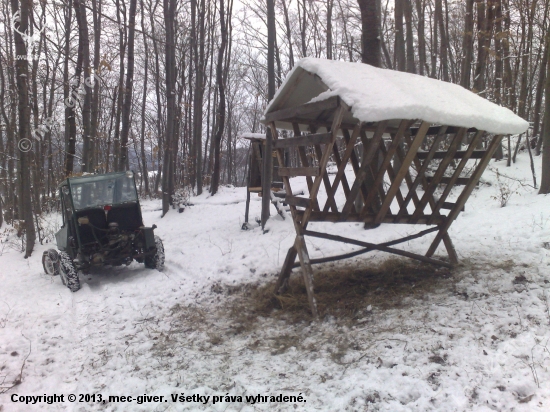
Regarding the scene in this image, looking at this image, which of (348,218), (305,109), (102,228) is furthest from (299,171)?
(102,228)

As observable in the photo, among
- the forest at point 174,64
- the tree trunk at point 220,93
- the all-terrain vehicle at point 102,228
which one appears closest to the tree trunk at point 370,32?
the forest at point 174,64

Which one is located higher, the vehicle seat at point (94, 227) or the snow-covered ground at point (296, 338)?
the vehicle seat at point (94, 227)

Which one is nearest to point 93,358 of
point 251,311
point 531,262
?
point 251,311

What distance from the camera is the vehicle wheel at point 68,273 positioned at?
6.86m

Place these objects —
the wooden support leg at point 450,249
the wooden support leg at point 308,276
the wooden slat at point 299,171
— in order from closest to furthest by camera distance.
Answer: the wooden slat at point 299,171, the wooden support leg at point 308,276, the wooden support leg at point 450,249

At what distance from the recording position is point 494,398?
298cm

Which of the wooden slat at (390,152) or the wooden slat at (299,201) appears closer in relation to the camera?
the wooden slat at (390,152)

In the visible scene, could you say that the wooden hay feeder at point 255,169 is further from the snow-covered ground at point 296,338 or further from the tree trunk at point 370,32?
the tree trunk at point 370,32

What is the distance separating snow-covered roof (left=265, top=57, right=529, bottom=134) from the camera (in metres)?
4.01

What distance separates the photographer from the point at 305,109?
4.79 m

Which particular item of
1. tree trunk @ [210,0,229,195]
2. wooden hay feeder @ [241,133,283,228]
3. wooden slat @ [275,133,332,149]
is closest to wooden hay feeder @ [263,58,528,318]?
wooden slat @ [275,133,332,149]

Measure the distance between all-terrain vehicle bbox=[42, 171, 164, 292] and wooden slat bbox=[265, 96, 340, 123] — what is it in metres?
3.83

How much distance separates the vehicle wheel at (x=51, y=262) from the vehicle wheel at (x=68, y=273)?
27.7 inches

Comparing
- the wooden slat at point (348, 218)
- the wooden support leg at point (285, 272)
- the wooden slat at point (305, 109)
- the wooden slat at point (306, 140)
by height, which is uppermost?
the wooden slat at point (305, 109)
